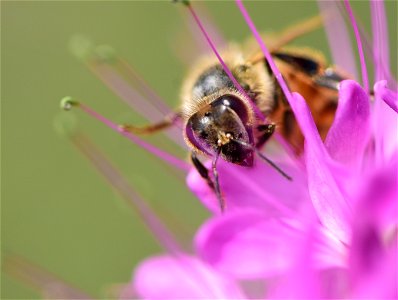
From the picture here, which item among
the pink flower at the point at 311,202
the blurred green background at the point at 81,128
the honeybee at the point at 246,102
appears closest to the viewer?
the pink flower at the point at 311,202

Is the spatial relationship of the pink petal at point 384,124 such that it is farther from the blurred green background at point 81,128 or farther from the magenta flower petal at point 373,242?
the blurred green background at point 81,128

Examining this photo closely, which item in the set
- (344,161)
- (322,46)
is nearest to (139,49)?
(322,46)

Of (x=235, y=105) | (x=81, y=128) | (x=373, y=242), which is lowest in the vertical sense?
(x=373, y=242)

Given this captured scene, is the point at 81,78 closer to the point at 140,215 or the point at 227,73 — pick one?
the point at 140,215

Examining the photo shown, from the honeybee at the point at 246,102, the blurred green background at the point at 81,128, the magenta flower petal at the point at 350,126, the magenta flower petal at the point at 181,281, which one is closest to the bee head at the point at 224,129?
the honeybee at the point at 246,102

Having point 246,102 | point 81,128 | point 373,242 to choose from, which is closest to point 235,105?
point 246,102

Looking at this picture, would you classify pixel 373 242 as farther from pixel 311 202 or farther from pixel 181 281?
pixel 181 281
